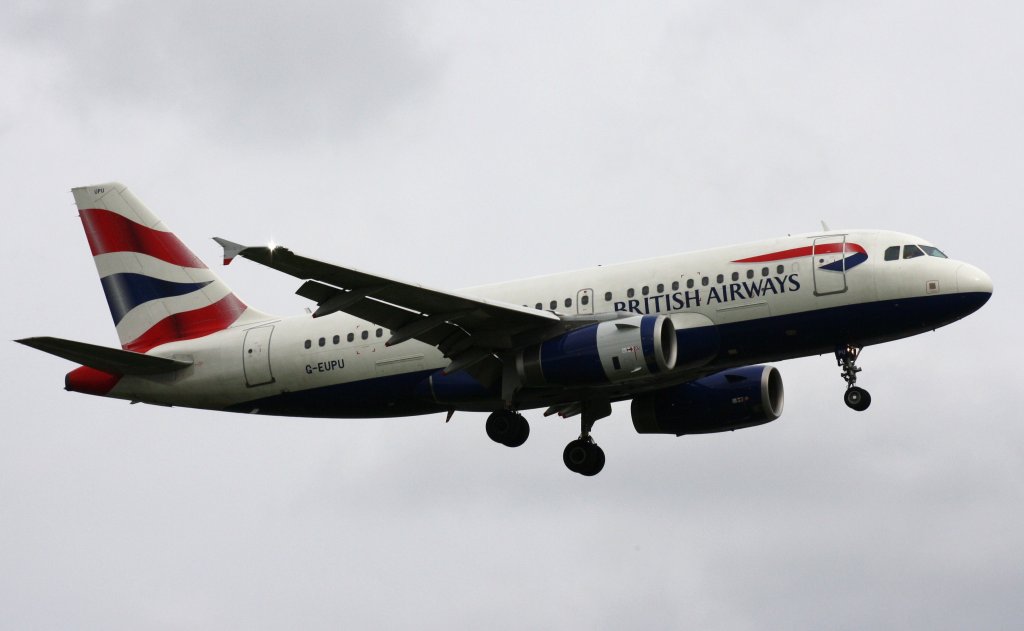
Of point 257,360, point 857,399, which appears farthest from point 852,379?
point 257,360

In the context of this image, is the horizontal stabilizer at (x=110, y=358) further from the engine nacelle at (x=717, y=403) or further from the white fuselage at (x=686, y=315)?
the engine nacelle at (x=717, y=403)

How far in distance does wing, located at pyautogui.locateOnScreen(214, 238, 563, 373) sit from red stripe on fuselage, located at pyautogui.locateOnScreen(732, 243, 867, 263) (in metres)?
5.12

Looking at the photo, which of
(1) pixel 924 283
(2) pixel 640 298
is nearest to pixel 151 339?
(2) pixel 640 298

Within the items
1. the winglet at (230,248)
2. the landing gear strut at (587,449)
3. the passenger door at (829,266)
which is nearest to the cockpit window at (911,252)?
the passenger door at (829,266)

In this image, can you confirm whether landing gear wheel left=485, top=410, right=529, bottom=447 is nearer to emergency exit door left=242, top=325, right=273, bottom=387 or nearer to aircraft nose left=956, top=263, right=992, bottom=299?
emergency exit door left=242, top=325, right=273, bottom=387

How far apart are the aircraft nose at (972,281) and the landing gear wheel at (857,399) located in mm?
3343

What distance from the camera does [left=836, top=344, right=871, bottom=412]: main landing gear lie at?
37.7 metres

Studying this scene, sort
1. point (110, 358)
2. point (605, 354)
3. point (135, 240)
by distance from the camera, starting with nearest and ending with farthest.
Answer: point (605, 354), point (110, 358), point (135, 240)

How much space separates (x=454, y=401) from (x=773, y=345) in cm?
804

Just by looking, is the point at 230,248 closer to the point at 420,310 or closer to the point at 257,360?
the point at 420,310

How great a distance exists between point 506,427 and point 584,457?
3434 mm

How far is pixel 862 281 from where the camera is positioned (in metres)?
36.8

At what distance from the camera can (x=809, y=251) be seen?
123ft

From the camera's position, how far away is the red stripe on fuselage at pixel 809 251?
37250 mm
